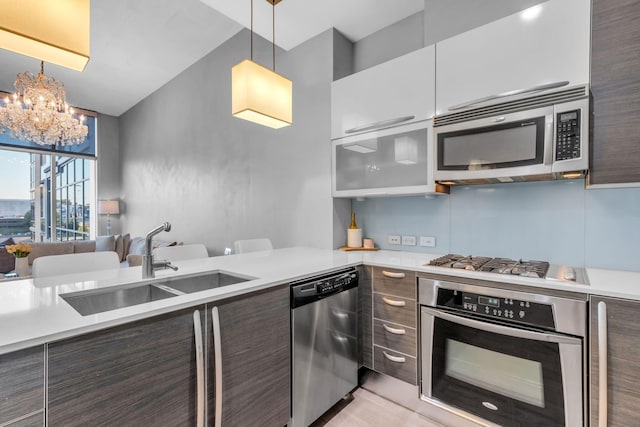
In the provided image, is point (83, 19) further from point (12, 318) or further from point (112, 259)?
point (112, 259)

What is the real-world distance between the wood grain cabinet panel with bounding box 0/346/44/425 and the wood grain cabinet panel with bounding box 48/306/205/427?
0.02 m

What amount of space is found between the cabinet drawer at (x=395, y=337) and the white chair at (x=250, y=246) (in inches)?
47.0

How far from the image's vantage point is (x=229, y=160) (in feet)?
12.3

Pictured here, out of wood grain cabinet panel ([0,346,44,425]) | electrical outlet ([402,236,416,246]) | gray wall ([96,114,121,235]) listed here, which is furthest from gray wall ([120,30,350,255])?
wood grain cabinet panel ([0,346,44,425])

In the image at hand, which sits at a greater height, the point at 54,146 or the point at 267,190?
the point at 54,146

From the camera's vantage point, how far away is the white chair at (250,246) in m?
2.52

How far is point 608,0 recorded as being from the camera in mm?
1460

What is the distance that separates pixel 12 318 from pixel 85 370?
0.30 metres

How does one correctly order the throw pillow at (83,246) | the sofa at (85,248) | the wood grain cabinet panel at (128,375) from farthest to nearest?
1. the throw pillow at (83,246)
2. the sofa at (85,248)
3. the wood grain cabinet panel at (128,375)

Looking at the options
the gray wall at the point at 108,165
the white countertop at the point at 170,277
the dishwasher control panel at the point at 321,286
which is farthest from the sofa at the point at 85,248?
the dishwasher control panel at the point at 321,286

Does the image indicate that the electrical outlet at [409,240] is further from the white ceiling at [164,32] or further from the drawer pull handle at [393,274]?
the white ceiling at [164,32]

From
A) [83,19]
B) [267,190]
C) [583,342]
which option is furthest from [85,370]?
[267,190]

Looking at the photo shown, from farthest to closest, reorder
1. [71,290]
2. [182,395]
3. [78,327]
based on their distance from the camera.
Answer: [71,290] < [182,395] < [78,327]

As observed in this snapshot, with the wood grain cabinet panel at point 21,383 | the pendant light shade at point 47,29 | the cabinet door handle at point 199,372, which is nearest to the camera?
the wood grain cabinet panel at point 21,383
